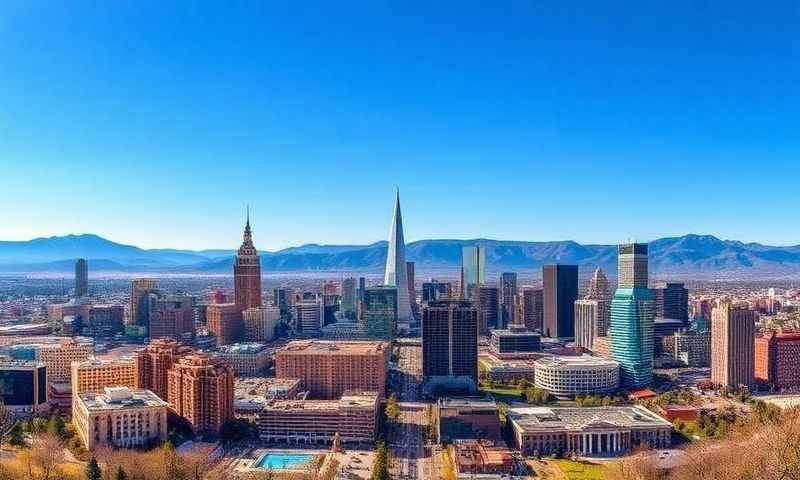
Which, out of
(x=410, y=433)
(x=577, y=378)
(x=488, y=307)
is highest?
(x=488, y=307)

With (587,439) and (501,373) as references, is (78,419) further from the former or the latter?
(501,373)

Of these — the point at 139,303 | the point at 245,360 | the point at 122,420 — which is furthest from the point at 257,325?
the point at 122,420

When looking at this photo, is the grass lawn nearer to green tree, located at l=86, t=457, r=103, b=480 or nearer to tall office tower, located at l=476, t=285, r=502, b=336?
green tree, located at l=86, t=457, r=103, b=480

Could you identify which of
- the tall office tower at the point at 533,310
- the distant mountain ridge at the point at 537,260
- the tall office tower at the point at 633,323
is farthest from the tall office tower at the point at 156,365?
the distant mountain ridge at the point at 537,260

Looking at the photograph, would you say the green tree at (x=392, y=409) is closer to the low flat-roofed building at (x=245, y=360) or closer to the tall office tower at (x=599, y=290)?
the low flat-roofed building at (x=245, y=360)

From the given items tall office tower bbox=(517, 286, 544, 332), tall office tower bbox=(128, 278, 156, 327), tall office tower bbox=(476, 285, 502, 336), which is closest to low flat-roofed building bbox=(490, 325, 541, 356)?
tall office tower bbox=(517, 286, 544, 332)

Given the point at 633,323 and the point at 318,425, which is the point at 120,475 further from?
the point at 633,323
